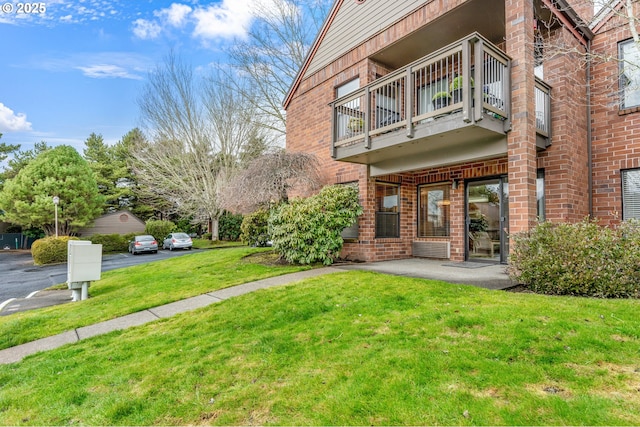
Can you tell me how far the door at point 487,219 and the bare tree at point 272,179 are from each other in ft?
15.4

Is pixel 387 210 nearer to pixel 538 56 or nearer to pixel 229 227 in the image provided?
pixel 538 56

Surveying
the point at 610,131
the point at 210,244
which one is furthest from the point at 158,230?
the point at 610,131

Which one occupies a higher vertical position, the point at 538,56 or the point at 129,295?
the point at 538,56

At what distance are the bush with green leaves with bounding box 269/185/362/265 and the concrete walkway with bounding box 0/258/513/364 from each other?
2.00ft

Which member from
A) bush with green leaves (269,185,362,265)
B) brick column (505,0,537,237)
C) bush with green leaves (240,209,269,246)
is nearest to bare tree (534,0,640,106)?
brick column (505,0,537,237)

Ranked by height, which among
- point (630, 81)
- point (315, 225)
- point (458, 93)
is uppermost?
point (630, 81)

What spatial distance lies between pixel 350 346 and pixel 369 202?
6288 mm

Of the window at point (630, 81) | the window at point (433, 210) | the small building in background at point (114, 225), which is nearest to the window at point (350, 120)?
the window at point (433, 210)

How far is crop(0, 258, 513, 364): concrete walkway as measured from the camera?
4.58 metres

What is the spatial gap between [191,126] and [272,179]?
44.4ft

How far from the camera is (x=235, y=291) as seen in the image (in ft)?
20.3

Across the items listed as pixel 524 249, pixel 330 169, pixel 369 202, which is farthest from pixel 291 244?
pixel 524 249

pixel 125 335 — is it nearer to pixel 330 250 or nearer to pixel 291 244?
pixel 291 244

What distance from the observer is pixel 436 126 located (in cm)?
645
